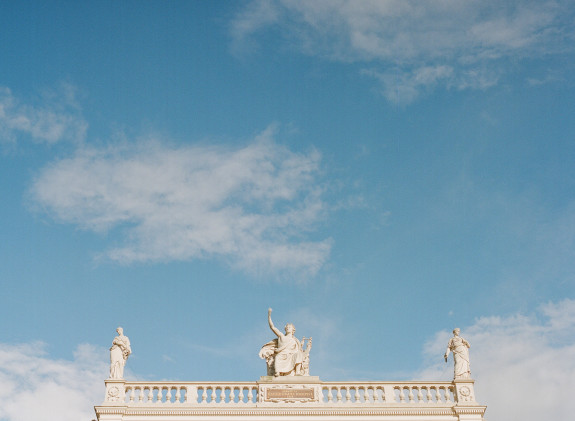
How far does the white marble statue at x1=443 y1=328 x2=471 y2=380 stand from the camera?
25.8 metres

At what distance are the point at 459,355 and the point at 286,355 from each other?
601cm

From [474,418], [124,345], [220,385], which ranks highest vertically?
[124,345]

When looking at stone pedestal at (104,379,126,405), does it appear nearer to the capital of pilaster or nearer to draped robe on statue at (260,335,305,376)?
draped robe on statue at (260,335,305,376)

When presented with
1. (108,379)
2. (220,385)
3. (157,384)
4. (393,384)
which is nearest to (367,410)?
(393,384)

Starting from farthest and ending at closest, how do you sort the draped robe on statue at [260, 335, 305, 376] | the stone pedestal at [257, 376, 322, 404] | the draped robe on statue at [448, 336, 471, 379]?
the draped robe on statue at [260, 335, 305, 376]
the draped robe on statue at [448, 336, 471, 379]
the stone pedestal at [257, 376, 322, 404]

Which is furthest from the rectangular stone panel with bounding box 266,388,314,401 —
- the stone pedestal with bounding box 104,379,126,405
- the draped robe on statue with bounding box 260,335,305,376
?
the stone pedestal with bounding box 104,379,126,405

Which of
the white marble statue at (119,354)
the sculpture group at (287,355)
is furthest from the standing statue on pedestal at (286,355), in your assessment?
the white marble statue at (119,354)

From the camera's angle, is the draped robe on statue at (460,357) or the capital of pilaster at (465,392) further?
the draped robe on statue at (460,357)

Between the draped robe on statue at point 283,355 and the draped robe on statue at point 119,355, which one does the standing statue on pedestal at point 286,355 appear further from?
the draped robe on statue at point 119,355

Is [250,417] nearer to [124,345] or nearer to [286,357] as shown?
[286,357]

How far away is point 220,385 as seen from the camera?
1003 inches

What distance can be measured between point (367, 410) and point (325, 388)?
1.61 m

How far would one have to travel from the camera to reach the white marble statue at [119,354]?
84.0ft

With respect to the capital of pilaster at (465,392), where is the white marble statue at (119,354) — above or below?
above
